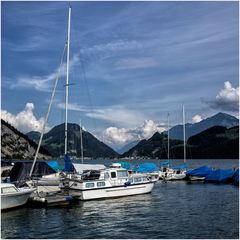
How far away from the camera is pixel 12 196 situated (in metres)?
37.0

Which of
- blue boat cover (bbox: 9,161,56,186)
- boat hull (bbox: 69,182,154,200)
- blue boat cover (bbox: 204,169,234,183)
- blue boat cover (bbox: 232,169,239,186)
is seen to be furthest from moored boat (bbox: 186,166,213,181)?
blue boat cover (bbox: 9,161,56,186)

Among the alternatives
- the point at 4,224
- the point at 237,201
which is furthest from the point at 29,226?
the point at 237,201

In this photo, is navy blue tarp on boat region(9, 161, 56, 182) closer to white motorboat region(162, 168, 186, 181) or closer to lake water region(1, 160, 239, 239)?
lake water region(1, 160, 239, 239)

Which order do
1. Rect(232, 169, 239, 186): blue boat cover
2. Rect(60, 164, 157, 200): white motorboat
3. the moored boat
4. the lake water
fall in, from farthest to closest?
1. the moored boat
2. Rect(232, 169, 239, 186): blue boat cover
3. Rect(60, 164, 157, 200): white motorboat
4. the lake water

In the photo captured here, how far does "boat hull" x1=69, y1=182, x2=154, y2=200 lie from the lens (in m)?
45.2

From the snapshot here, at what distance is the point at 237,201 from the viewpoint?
4753 cm

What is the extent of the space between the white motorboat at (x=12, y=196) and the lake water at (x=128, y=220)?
74 centimetres

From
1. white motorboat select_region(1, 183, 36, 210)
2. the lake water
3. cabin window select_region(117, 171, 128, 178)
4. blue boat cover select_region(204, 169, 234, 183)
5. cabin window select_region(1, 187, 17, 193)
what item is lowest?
the lake water

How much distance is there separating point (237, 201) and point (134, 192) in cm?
1339

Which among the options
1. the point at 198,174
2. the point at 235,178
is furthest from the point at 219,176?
the point at 198,174

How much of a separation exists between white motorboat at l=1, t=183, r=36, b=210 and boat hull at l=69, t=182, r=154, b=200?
7.48m

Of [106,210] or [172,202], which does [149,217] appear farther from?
[172,202]

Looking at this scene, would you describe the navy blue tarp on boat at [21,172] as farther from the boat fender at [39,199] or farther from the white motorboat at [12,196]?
the white motorboat at [12,196]

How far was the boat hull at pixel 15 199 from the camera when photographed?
36.4 m
